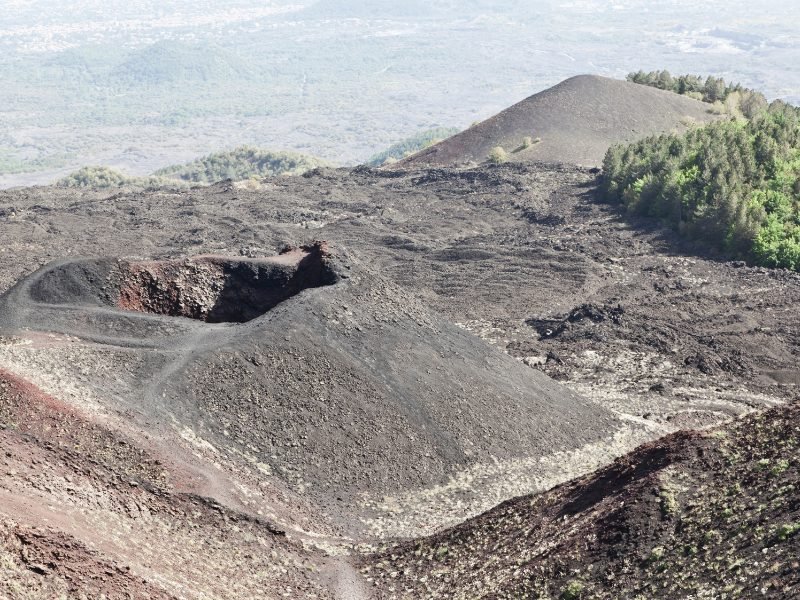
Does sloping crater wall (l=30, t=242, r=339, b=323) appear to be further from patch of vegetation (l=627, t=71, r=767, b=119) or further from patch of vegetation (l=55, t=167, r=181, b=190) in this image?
patch of vegetation (l=55, t=167, r=181, b=190)

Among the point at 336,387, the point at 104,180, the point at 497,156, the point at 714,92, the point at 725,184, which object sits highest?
the point at 714,92

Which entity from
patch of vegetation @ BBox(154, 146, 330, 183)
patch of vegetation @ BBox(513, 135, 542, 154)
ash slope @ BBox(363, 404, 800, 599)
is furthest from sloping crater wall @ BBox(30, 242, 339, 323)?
patch of vegetation @ BBox(154, 146, 330, 183)

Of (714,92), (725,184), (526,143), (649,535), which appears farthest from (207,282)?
(714,92)

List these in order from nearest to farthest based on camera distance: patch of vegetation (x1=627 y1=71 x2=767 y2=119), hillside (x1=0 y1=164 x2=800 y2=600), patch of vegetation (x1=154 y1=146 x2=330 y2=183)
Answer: hillside (x1=0 y1=164 x2=800 y2=600) → patch of vegetation (x1=627 y1=71 x2=767 y2=119) → patch of vegetation (x1=154 y1=146 x2=330 y2=183)

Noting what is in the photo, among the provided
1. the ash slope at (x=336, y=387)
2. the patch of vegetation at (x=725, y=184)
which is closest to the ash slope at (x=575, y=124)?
the patch of vegetation at (x=725, y=184)

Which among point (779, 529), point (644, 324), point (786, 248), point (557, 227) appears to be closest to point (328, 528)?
point (779, 529)

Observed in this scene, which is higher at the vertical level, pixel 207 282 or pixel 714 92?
pixel 714 92

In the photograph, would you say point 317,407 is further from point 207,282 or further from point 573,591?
point 573,591
